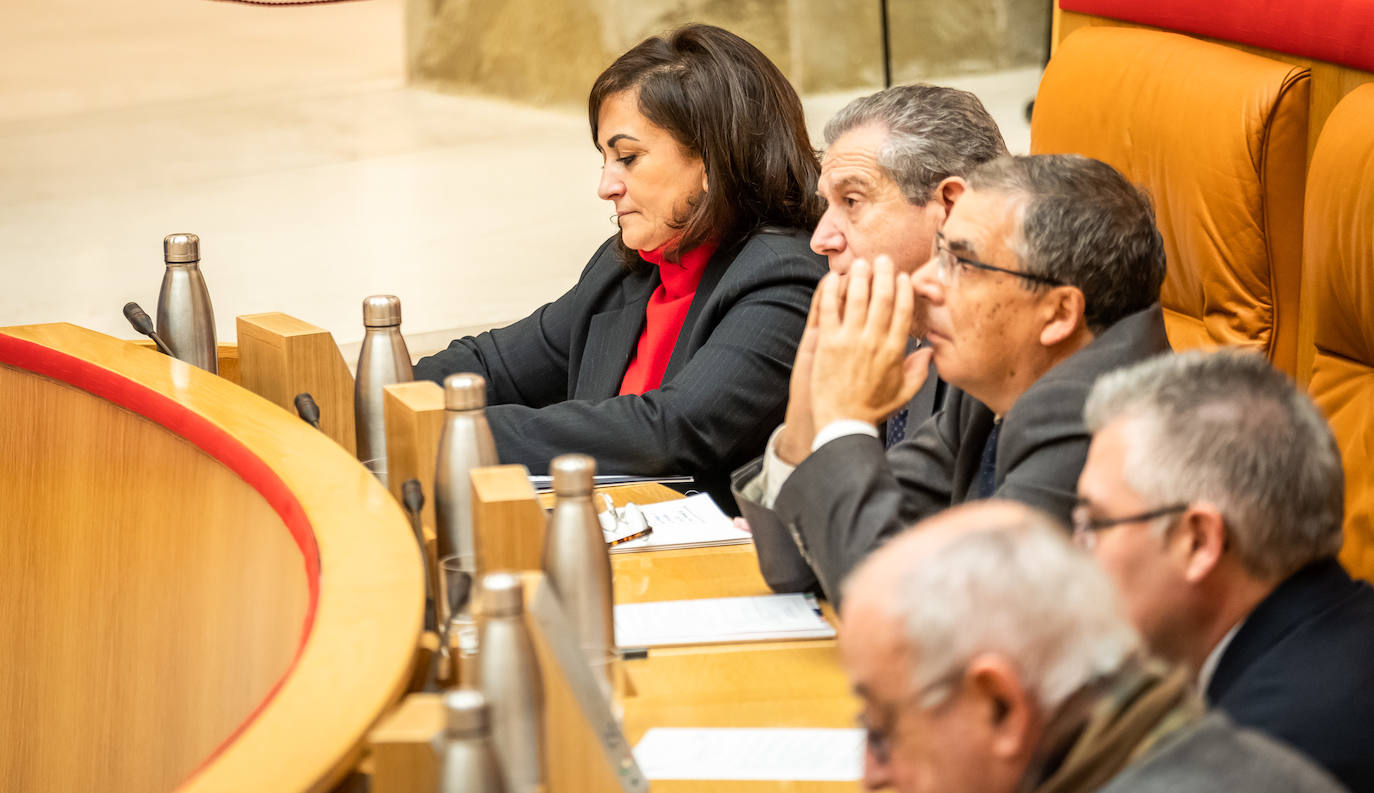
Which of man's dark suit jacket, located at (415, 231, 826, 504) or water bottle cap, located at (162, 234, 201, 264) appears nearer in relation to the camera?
water bottle cap, located at (162, 234, 201, 264)

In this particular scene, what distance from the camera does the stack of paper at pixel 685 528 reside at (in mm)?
1816

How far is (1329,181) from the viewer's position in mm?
1903

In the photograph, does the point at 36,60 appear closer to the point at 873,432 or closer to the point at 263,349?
the point at 263,349

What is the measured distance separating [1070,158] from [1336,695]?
720 mm

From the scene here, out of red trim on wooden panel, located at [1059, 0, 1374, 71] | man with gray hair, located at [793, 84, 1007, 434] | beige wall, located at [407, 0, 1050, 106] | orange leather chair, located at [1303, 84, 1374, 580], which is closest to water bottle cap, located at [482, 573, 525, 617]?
man with gray hair, located at [793, 84, 1007, 434]

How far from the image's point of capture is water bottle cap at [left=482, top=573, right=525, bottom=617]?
100 centimetres

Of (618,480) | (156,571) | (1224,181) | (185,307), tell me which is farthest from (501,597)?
(1224,181)

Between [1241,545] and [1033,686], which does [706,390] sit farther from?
[1033,686]

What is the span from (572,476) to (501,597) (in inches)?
10.3

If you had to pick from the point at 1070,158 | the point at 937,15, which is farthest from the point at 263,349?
the point at 937,15

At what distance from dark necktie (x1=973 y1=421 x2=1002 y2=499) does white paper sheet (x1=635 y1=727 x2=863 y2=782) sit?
49 centimetres

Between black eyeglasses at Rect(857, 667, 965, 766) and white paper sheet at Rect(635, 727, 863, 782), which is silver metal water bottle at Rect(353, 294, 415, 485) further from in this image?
black eyeglasses at Rect(857, 667, 965, 766)

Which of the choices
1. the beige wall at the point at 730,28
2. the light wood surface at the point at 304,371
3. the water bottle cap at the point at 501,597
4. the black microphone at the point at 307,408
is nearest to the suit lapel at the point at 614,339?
the light wood surface at the point at 304,371

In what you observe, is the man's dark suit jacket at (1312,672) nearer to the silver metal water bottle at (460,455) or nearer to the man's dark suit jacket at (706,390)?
the silver metal water bottle at (460,455)
